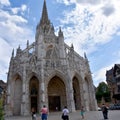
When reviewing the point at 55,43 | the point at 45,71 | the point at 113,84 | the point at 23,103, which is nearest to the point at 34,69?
the point at 45,71

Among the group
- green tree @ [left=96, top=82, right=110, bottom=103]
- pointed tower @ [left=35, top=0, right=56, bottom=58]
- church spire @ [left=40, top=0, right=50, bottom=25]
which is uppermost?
church spire @ [left=40, top=0, right=50, bottom=25]

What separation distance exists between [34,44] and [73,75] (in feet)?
35.7

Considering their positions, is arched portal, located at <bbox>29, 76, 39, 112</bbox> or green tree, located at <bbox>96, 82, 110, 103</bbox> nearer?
arched portal, located at <bbox>29, 76, 39, 112</bbox>

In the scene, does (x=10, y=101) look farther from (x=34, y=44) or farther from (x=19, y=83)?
(x=34, y=44)

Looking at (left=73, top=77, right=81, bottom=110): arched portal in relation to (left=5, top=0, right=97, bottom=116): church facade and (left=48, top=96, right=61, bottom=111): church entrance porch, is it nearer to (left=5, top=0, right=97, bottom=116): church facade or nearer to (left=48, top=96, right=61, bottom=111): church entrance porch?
(left=5, top=0, right=97, bottom=116): church facade

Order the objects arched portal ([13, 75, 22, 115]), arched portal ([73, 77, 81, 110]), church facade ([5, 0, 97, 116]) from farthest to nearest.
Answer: arched portal ([73, 77, 81, 110]) < arched portal ([13, 75, 22, 115]) < church facade ([5, 0, 97, 116])

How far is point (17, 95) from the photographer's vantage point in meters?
30.3

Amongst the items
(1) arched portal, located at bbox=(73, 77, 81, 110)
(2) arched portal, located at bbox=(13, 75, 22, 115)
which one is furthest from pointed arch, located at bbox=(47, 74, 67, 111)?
(2) arched portal, located at bbox=(13, 75, 22, 115)

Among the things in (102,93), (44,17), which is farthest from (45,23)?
(102,93)

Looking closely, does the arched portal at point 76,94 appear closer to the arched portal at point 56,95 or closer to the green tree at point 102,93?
the arched portal at point 56,95

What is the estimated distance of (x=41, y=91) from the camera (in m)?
27.5

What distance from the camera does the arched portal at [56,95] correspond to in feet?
103

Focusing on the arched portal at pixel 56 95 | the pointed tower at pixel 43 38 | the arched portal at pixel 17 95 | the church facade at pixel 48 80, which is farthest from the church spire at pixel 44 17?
the arched portal at pixel 17 95

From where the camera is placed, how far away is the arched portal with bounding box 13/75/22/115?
96.2 ft
